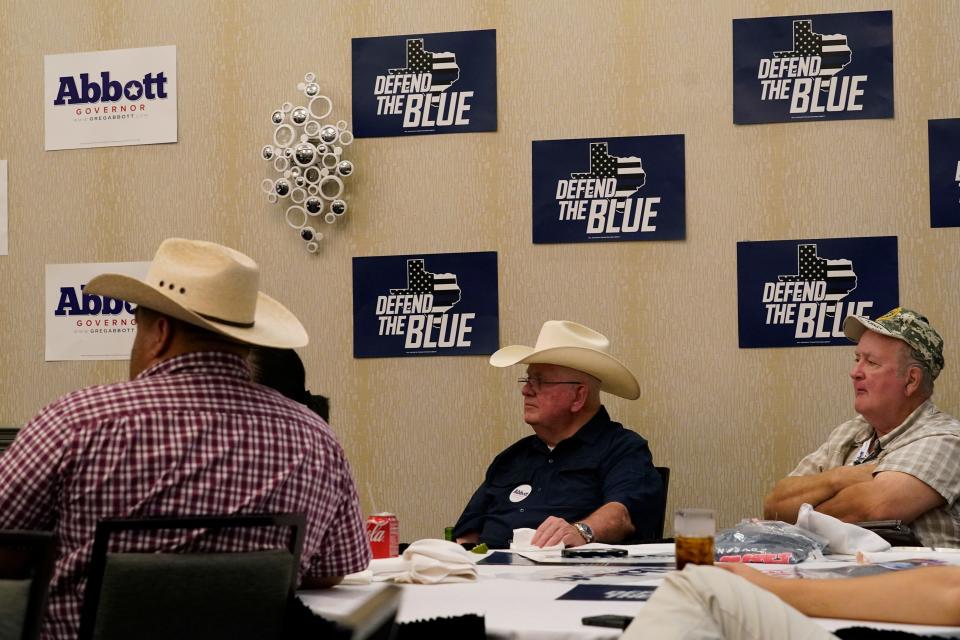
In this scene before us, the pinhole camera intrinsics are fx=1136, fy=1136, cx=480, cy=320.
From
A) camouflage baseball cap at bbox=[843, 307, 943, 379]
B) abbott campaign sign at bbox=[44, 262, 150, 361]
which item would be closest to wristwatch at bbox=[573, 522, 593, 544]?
camouflage baseball cap at bbox=[843, 307, 943, 379]

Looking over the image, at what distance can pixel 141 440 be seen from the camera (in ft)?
6.80

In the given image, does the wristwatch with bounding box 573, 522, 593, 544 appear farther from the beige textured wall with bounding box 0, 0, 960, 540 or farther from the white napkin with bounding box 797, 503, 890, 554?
the beige textured wall with bounding box 0, 0, 960, 540

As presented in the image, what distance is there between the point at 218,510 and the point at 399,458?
268cm

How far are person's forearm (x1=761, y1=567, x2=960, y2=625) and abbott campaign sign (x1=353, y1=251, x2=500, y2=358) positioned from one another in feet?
9.05

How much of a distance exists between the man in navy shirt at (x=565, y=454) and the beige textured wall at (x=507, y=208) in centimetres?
36

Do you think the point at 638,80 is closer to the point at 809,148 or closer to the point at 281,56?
the point at 809,148

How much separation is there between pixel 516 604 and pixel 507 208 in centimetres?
272

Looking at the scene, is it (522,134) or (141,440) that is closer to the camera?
(141,440)

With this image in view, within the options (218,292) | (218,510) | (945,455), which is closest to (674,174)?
(945,455)

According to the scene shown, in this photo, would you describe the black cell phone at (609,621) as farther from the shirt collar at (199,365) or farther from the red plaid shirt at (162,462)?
the shirt collar at (199,365)

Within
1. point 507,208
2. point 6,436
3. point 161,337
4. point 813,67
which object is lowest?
point 6,436

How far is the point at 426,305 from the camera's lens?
188 inches

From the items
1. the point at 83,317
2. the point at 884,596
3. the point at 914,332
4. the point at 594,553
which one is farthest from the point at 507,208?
the point at 884,596

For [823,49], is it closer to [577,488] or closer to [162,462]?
[577,488]
